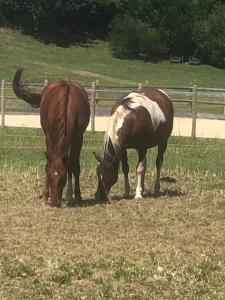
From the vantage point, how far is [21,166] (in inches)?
506

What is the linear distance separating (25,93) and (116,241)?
3773 mm

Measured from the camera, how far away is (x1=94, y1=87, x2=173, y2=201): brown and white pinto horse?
9.55m

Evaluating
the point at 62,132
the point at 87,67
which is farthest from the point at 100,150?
the point at 87,67

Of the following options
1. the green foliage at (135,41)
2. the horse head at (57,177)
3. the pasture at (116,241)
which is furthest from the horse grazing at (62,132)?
the green foliage at (135,41)

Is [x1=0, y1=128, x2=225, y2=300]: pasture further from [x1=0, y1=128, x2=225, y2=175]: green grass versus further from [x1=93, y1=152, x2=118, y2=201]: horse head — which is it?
[x1=0, y1=128, x2=225, y2=175]: green grass

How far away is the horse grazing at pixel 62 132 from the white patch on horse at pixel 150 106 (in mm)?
746

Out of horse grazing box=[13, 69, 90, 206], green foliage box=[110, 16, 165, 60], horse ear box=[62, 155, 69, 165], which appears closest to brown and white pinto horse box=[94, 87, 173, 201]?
horse grazing box=[13, 69, 90, 206]

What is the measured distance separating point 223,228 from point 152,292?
101 inches

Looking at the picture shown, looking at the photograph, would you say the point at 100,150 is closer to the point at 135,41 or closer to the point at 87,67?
the point at 87,67

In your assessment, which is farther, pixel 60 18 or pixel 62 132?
pixel 60 18

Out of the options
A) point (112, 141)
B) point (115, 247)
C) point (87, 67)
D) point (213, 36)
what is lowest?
point (87, 67)

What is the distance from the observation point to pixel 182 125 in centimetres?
2291

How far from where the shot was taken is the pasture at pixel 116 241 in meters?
5.70

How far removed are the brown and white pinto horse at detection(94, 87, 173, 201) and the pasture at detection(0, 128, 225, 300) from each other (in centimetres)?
34
